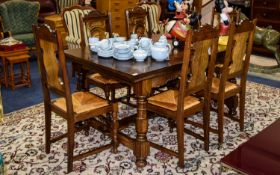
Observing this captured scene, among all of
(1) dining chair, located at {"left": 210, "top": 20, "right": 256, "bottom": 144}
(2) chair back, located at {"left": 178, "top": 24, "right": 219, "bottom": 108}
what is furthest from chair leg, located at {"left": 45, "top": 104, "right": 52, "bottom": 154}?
(1) dining chair, located at {"left": 210, "top": 20, "right": 256, "bottom": 144}

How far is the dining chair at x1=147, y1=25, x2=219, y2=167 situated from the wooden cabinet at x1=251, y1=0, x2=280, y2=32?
3902 millimetres

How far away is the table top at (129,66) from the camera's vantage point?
2660 millimetres

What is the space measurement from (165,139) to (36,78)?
2.66 metres

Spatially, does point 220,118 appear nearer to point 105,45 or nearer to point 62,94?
point 105,45

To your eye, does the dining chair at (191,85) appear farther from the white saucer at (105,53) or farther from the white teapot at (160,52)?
the white saucer at (105,53)

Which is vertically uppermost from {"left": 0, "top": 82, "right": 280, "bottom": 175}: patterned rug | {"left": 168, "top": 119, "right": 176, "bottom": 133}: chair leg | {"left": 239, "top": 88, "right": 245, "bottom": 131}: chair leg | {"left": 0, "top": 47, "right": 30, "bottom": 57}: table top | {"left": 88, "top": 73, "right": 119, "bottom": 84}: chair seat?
{"left": 0, "top": 47, "right": 30, "bottom": 57}: table top

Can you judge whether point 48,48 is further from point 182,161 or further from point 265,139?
point 265,139

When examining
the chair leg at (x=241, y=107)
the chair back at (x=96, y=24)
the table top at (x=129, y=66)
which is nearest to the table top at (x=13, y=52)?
the chair back at (x=96, y=24)

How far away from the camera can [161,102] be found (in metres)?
2.91

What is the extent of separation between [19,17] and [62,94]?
4.01m

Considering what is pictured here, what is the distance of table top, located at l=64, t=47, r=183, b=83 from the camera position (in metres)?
2.66

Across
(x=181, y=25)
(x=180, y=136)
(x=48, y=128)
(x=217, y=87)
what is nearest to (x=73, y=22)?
(x=181, y=25)

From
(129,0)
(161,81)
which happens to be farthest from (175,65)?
(129,0)

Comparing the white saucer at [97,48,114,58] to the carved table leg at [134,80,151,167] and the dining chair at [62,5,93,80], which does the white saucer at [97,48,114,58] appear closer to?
the carved table leg at [134,80,151,167]
